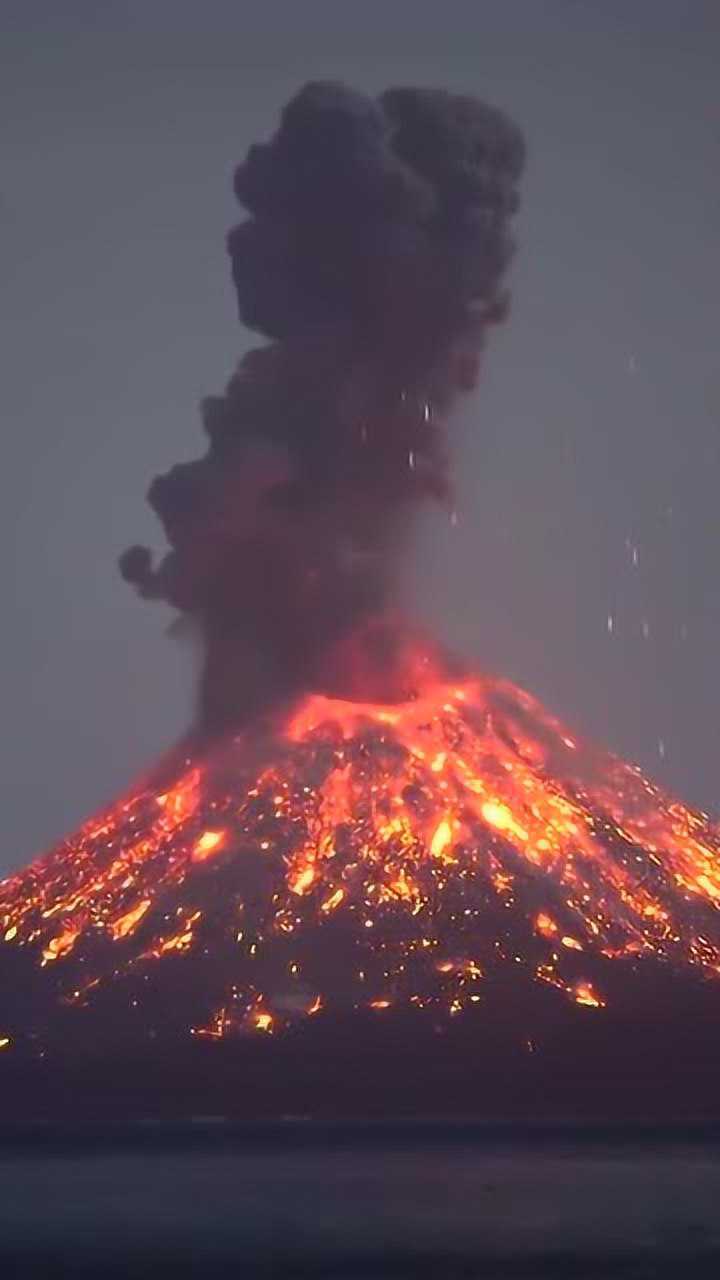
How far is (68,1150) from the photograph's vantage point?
103438 millimetres

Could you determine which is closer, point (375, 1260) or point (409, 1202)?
point (375, 1260)

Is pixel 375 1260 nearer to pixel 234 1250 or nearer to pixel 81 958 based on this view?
pixel 234 1250

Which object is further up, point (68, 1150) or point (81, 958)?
point (81, 958)

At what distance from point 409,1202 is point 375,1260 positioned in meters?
15.9

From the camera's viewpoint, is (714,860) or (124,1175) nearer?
(124,1175)

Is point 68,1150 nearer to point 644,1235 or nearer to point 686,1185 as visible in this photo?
point 686,1185

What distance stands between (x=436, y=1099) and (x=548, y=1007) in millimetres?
12016

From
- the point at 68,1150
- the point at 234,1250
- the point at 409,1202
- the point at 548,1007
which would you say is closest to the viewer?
→ the point at 234,1250

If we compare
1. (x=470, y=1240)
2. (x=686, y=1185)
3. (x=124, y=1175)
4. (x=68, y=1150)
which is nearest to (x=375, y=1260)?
(x=470, y=1240)

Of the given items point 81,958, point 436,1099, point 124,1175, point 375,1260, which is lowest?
point 375,1260

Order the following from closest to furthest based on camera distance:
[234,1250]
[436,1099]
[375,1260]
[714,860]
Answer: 1. [375,1260]
2. [234,1250]
3. [436,1099]
4. [714,860]

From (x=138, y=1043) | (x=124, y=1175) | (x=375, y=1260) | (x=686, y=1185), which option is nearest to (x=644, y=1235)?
(x=375, y=1260)

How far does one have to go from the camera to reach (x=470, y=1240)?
58375 mm

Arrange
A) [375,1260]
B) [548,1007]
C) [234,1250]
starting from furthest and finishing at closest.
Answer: [548,1007] < [234,1250] < [375,1260]
